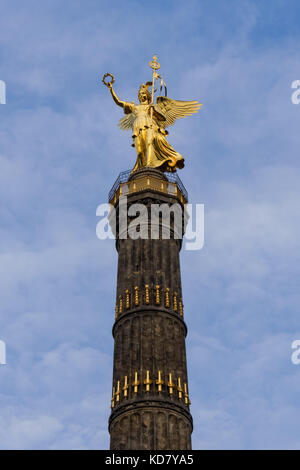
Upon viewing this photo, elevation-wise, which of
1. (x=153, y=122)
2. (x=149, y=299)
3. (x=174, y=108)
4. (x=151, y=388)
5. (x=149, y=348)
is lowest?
(x=151, y=388)

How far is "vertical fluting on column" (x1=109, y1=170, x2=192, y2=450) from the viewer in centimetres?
3912

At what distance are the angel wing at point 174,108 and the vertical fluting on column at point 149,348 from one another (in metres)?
9.12

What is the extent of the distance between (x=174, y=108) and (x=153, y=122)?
3.81 meters

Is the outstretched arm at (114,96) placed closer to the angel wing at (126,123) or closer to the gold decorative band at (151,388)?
the angel wing at (126,123)

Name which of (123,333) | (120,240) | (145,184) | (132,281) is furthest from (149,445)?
(145,184)

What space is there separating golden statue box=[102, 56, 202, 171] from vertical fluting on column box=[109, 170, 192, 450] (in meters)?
3.61

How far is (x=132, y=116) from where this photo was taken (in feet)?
181

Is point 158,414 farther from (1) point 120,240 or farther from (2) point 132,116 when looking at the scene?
(2) point 132,116

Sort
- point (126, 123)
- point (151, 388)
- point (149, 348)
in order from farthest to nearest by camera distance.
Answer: point (126, 123) < point (149, 348) < point (151, 388)

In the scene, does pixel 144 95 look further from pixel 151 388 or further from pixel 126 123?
pixel 151 388

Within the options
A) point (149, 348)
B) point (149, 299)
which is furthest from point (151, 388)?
point (149, 299)

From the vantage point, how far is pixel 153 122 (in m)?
54.1
